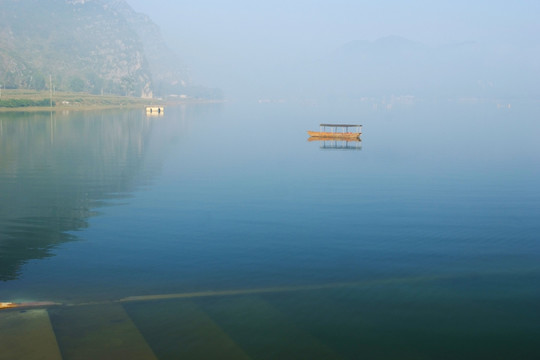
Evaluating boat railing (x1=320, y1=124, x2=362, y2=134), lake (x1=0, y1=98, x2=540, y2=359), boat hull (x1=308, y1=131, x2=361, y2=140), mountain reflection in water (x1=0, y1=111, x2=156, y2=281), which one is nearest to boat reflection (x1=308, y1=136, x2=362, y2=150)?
boat hull (x1=308, y1=131, x2=361, y2=140)

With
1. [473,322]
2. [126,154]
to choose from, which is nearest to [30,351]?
[473,322]

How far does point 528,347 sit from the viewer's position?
1923cm

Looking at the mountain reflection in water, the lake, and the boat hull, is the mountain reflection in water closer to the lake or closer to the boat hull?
the lake

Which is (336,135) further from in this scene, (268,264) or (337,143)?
(268,264)

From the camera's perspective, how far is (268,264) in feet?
88.9

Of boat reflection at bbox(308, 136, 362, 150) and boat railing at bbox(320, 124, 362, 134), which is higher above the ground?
→ boat railing at bbox(320, 124, 362, 134)

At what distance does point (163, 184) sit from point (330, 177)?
54.0 feet

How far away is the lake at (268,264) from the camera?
19547mm

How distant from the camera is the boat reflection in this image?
89869 millimetres

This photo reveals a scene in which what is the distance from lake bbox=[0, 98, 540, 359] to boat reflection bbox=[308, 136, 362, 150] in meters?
32.2

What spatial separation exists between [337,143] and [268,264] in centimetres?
7254

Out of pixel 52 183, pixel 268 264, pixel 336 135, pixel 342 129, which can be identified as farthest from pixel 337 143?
pixel 268 264

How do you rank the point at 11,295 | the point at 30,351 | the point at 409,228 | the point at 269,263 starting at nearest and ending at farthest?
the point at 30,351 < the point at 11,295 < the point at 269,263 < the point at 409,228

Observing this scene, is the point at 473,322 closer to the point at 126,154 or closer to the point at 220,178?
the point at 220,178
